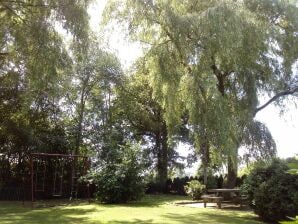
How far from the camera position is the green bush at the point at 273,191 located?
8906mm

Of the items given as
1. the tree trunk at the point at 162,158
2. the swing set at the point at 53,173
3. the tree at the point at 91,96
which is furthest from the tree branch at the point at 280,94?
the tree trunk at the point at 162,158

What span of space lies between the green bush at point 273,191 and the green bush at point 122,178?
16.5ft

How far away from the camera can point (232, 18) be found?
412 inches

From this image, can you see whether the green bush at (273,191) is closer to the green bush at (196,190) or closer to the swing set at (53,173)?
the green bush at (196,190)

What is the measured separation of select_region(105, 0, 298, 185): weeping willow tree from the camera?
10.6 m

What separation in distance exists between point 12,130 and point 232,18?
1046 centimetres

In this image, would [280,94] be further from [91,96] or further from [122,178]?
[91,96]

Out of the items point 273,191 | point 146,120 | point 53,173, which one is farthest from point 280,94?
point 146,120

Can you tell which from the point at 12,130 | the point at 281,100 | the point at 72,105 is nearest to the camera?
the point at 281,100

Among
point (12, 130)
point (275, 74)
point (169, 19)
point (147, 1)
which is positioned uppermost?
point (147, 1)

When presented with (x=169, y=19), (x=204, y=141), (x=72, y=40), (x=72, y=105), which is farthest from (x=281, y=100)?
(x=72, y=105)

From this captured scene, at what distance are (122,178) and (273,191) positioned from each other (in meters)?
6.28

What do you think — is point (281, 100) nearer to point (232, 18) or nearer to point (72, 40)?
point (232, 18)

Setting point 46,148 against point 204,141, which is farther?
point 46,148
